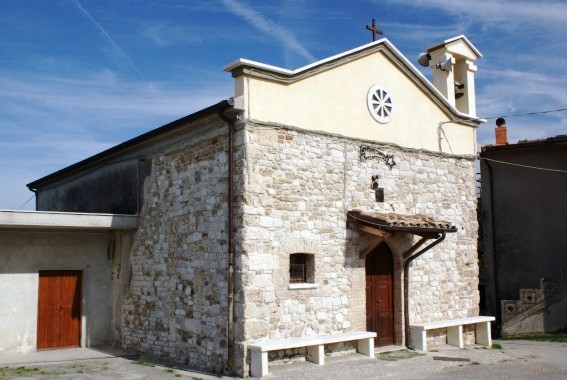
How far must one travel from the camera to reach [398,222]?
10.4 m

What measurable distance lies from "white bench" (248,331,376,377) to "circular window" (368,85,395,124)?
168 inches

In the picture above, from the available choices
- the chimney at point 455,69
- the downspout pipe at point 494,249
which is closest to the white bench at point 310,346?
the chimney at point 455,69

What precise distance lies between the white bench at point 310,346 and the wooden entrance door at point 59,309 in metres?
5.58

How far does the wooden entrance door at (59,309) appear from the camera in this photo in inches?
489

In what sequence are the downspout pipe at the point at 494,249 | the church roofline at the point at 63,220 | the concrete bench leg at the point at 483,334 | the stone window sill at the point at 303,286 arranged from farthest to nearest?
the downspout pipe at the point at 494,249
the concrete bench leg at the point at 483,334
the church roofline at the point at 63,220
the stone window sill at the point at 303,286

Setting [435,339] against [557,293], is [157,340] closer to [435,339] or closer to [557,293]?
[435,339]

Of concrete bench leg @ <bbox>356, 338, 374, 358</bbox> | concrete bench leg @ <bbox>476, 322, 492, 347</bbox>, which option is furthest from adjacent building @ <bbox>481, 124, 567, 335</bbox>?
concrete bench leg @ <bbox>356, 338, 374, 358</bbox>

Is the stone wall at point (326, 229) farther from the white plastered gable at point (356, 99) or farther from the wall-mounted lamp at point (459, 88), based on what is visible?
the wall-mounted lamp at point (459, 88)

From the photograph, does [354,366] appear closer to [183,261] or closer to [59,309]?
[183,261]

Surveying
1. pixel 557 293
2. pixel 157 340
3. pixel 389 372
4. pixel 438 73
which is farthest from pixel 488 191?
pixel 157 340

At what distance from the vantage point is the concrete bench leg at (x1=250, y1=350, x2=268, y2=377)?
350 inches

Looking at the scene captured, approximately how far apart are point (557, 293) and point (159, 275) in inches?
390

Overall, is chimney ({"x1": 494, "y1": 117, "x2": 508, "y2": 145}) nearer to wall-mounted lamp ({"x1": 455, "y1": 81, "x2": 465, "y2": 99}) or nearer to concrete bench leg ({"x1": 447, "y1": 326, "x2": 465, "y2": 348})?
wall-mounted lamp ({"x1": 455, "y1": 81, "x2": 465, "y2": 99})

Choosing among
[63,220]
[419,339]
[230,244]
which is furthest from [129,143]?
[419,339]
